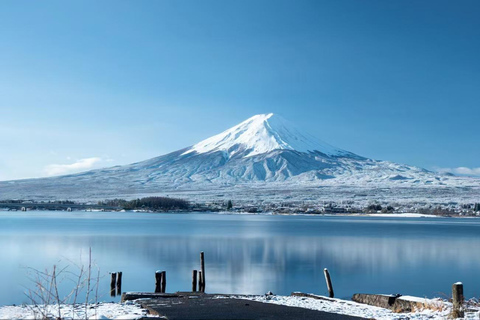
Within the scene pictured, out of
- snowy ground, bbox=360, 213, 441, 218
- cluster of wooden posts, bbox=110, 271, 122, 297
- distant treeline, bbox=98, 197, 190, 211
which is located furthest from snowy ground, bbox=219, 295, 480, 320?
distant treeline, bbox=98, 197, 190, 211

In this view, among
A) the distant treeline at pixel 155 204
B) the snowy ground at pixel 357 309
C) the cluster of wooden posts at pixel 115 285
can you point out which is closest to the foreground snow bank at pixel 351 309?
the snowy ground at pixel 357 309

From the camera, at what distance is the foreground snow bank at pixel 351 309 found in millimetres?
10717

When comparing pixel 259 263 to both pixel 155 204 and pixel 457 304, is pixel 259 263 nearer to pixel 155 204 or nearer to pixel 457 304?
pixel 457 304

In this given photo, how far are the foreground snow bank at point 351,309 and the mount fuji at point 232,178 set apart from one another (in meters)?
127

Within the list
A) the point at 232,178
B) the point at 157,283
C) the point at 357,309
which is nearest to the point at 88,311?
the point at 357,309

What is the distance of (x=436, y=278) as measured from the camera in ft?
70.5

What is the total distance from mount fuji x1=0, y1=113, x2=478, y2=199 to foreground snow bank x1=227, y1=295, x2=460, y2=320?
5001 inches

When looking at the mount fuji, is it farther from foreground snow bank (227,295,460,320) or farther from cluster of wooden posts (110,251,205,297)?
foreground snow bank (227,295,460,320)

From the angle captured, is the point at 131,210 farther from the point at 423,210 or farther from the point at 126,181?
the point at 126,181

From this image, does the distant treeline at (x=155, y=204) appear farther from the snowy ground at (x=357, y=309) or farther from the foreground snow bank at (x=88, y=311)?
the foreground snow bank at (x=88, y=311)

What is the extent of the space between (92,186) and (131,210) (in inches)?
2446

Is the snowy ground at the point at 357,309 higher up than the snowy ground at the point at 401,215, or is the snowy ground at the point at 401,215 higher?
the snowy ground at the point at 357,309

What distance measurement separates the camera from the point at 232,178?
175750 millimetres

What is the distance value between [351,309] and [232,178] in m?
164
